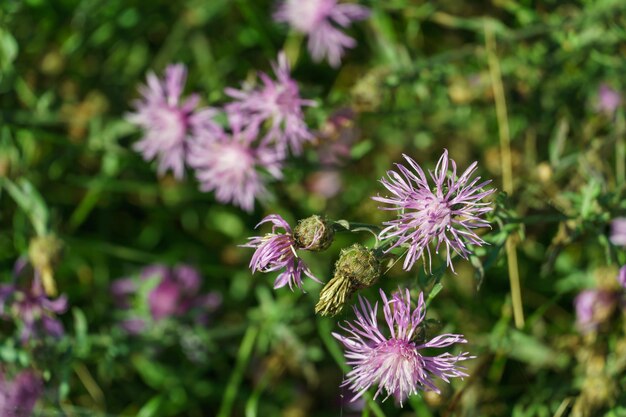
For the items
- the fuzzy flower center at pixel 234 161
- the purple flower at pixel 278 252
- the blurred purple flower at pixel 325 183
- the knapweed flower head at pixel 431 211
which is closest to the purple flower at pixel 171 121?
the fuzzy flower center at pixel 234 161

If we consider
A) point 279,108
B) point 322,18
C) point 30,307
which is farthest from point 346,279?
point 322,18

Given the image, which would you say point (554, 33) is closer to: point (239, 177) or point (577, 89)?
point (577, 89)

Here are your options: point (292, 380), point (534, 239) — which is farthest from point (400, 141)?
point (292, 380)

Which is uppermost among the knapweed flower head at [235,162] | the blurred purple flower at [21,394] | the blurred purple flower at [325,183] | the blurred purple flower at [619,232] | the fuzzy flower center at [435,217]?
the fuzzy flower center at [435,217]

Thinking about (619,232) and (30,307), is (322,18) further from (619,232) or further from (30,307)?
(30,307)

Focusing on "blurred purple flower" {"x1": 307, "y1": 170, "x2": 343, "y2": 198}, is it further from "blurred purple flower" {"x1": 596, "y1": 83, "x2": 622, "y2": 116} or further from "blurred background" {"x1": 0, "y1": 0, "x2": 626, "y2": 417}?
"blurred purple flower" {"x1": 596, "y1": 83, "x2": 622, "y2": 116}

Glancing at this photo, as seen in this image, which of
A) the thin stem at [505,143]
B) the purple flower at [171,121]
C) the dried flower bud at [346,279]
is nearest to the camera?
the dried flower bud at [346,279]

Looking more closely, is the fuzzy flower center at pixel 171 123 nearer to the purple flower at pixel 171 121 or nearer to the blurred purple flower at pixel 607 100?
the purple flower at pixel 171 121

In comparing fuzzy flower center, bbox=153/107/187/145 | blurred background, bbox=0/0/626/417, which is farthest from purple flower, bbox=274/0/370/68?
fuzzy flower center, bbox=153/107/187/145
